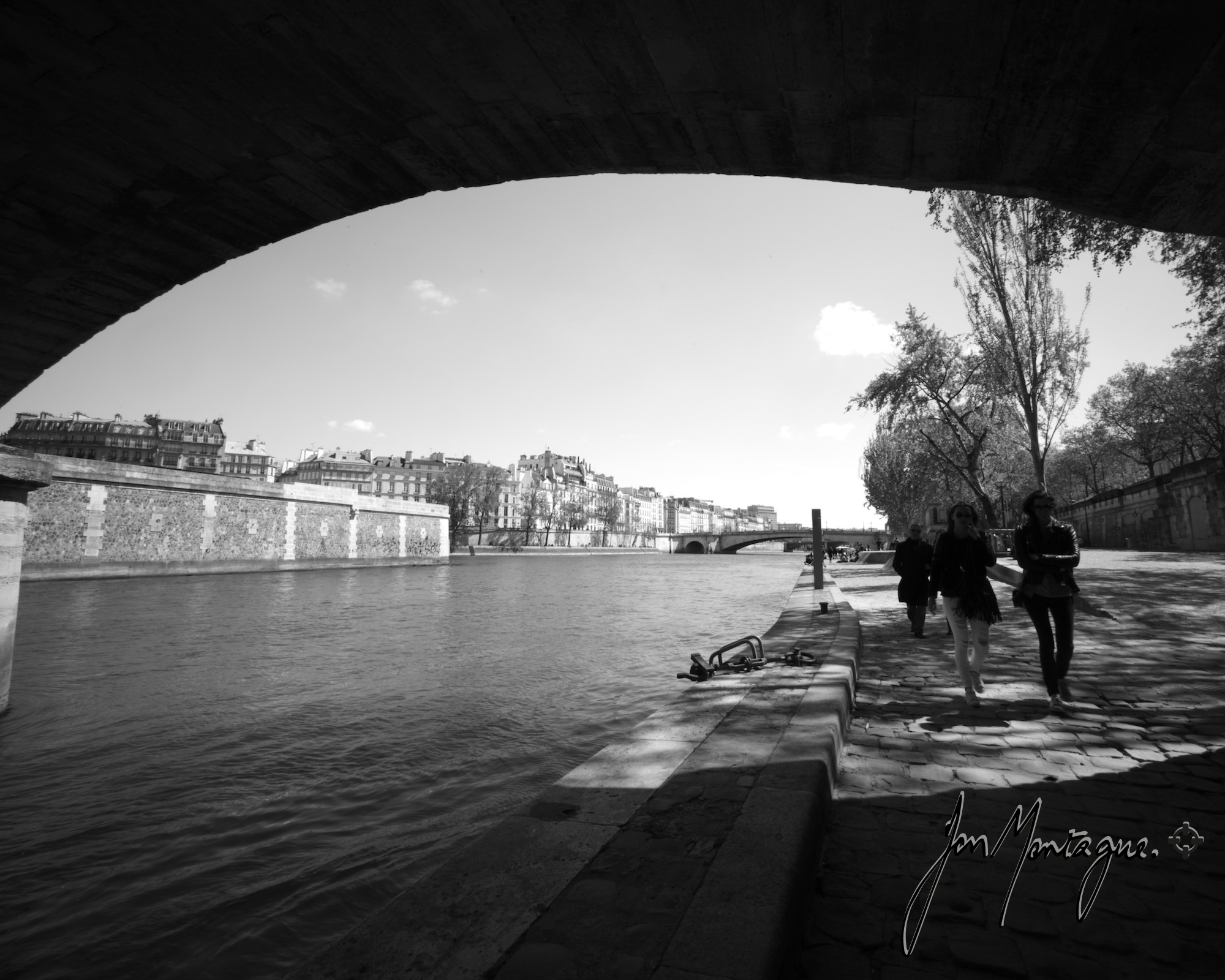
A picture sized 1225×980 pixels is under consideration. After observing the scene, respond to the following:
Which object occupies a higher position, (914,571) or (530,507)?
(530,507)

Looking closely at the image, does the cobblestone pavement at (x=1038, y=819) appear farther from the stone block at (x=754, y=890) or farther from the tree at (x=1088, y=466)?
the tree at (x=1088, y=466)

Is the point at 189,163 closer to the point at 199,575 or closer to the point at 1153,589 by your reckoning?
the point at 1153,589

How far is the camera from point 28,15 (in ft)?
6.75

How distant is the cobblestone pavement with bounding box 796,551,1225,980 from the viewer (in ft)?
6.47

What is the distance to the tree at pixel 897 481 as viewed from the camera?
3841cm

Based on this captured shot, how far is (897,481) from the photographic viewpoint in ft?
150

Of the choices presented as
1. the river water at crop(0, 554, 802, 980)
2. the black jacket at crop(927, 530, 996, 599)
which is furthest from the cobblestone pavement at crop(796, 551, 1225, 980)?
the river water at crop(0, 554, 802, 980)

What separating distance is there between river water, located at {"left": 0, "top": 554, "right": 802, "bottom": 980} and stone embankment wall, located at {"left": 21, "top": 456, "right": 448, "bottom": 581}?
16.3 m

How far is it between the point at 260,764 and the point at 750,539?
95306mm

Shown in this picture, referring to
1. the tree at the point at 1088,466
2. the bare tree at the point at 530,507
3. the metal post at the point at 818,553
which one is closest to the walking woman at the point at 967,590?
the metal post at the point at 818,553

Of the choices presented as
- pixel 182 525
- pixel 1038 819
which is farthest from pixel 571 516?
pixel 1038 819

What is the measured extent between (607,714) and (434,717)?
187 centimetres

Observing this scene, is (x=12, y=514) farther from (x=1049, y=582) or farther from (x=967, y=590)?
(x=1049, y=582)

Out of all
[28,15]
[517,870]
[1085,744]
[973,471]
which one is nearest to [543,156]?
[28,15]
